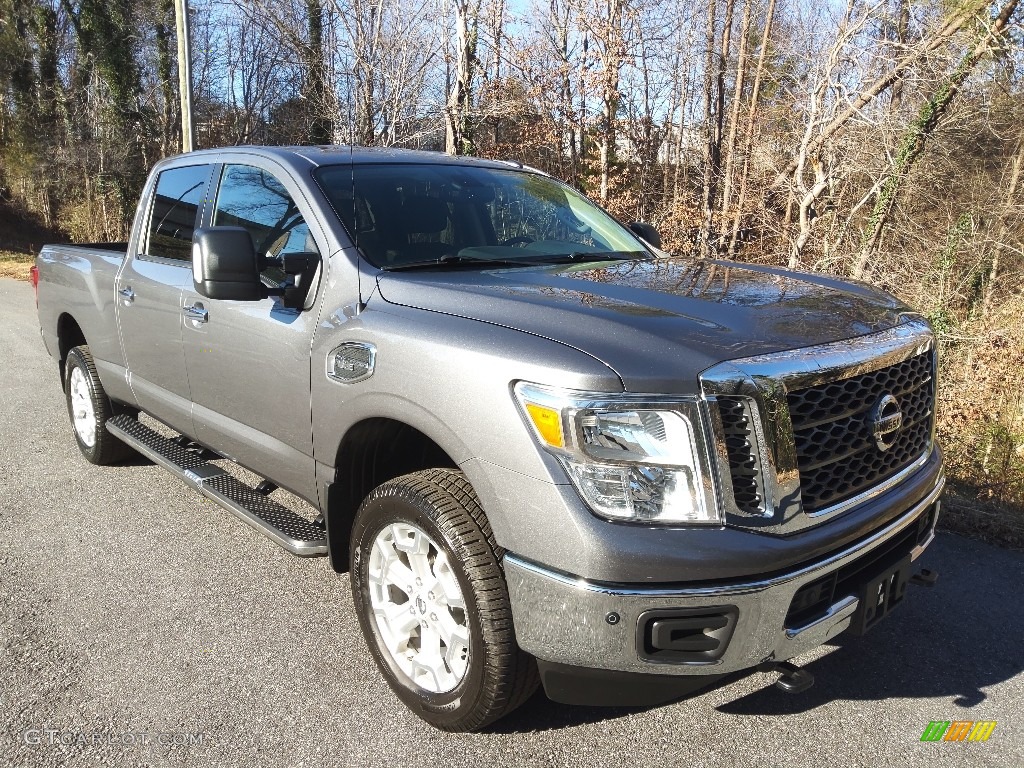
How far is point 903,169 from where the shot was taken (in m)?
11.2

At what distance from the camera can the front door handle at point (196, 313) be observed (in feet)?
12.4

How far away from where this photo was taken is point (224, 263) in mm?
2977

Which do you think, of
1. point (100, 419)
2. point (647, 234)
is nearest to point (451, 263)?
point (647, 234)

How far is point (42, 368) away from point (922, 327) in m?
8.21

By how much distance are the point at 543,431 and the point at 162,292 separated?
2845mm

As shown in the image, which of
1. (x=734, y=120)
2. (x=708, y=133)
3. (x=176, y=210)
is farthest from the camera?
(x=708, y=133)

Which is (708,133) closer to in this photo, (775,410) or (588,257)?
(588,257)

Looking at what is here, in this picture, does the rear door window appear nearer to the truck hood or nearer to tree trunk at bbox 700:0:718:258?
the truck hood

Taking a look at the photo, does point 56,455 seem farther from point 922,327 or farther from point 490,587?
point 922,327

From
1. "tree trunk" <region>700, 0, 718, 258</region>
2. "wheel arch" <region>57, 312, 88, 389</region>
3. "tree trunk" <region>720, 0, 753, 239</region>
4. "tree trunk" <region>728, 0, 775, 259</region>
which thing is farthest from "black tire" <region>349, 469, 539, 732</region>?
"tree trunk" <region>700, 0, 718, 258</region>

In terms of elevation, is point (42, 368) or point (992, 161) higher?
point (992, 161)

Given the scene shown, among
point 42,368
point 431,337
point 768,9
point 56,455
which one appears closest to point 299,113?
point 768,9

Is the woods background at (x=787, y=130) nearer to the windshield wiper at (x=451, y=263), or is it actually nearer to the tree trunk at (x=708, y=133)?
the tree trunk at (x=708, y=133)

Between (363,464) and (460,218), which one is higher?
(460,218)
